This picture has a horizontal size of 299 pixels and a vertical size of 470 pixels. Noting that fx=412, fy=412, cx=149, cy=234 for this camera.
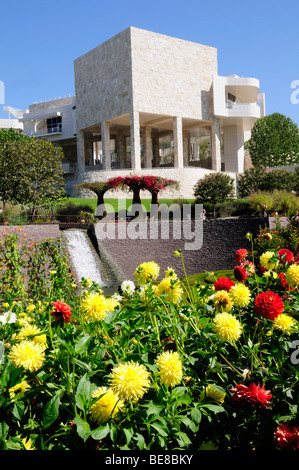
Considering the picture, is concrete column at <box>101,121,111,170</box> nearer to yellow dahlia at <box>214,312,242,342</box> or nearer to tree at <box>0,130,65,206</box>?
tree at <box>0,130,65,206</box>

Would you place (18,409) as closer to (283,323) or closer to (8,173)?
(283,323)

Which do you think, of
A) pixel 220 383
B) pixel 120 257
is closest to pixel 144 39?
pixel 120 257

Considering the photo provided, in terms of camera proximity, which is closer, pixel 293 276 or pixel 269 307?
pixel 269 307

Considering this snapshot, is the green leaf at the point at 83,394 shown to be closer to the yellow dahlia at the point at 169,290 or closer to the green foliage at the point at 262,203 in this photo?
the yellow dahlia at the point at 169,290

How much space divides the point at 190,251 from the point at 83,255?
3.52m

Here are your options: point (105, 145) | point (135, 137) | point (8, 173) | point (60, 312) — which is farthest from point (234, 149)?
point (60, 312)

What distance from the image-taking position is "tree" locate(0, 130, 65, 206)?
1580 cm

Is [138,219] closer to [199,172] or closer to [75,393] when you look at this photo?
[75,393]

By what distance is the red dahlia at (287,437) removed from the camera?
4.24 feet

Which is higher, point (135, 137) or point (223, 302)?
point (135, 137)

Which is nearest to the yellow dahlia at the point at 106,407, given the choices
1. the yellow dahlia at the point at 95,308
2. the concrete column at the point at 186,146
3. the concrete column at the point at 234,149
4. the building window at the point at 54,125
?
the yellow dahlia at the point at 95,308

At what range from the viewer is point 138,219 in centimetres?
1485

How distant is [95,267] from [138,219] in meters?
3.24

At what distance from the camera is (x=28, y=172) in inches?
622
